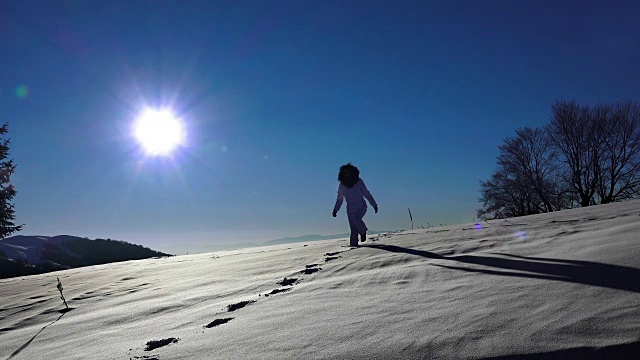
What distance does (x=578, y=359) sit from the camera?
0.97 m

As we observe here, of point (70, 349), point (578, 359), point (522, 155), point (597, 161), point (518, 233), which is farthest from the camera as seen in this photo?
point (522, 155)

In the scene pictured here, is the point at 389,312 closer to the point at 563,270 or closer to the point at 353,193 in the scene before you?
the point at 563,270

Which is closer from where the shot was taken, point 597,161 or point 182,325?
point 182,325

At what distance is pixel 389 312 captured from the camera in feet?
5.64

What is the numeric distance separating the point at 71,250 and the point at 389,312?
2488 centimetres

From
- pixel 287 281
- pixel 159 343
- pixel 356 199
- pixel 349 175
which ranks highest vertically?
pixel 349 175

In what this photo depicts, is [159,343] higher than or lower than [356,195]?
lower

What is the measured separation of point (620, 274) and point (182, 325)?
2.14 meters

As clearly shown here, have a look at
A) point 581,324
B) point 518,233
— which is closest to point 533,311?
point 581,324

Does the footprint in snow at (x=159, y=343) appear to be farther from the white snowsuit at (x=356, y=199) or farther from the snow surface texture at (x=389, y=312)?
the white snowsuit at (x=356, y=199)

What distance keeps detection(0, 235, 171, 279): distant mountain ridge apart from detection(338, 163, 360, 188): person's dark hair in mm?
16839

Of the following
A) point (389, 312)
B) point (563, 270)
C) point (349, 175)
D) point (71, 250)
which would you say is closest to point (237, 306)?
point (389, 312)

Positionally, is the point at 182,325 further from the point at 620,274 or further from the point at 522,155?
the point at 522,155

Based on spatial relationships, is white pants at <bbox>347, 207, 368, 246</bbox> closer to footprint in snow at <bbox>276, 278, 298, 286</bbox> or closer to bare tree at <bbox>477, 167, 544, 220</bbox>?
footprint in snow at <bbox>276, 278, 298, 286</bbox>
